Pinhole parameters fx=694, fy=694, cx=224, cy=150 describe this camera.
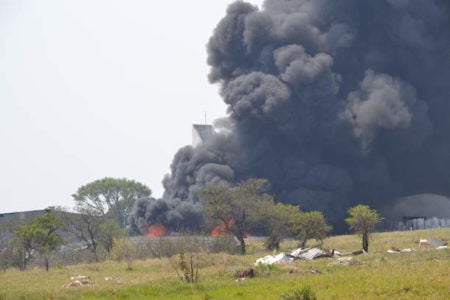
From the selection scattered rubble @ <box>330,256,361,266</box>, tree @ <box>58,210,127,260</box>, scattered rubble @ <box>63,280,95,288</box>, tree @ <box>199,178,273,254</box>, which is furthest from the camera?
tree @ <box>58,210,127,260</box>

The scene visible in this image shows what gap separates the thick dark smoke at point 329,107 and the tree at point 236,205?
651 inches

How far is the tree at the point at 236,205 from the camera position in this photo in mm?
53375

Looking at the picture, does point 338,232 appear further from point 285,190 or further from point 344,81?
point 344,81

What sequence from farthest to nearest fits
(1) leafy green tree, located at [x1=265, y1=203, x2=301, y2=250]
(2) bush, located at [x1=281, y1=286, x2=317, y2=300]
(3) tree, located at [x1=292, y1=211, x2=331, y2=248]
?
(1) leafy green tree, located at [x1=265, y1=203, x2=301, y2=250] → (3) tree, located at [x1=292, y1=211, x2=331, y2=248] → (2) bush, located at [x1=281, y1=286, x2=317, y2=300]

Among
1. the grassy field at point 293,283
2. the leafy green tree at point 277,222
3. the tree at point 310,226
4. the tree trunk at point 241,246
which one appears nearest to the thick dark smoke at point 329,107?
the leafy green tree at point 277,222

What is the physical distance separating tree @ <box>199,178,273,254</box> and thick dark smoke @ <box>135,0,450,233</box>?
1654 cm

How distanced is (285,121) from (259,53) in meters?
11.1

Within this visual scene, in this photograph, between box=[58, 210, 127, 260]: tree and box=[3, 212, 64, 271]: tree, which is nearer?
box=[3, 212, 64, 271]: tree

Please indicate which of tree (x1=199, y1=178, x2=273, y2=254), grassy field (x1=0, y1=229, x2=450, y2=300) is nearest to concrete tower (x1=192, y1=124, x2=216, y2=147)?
tree (x1=199, y1=178, x2=273, y2=254)

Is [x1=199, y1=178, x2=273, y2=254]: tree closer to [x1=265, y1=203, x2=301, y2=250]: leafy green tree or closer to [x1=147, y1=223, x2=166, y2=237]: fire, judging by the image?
[x1=265, y1=203, x2=301, y2=250]: leafy green tree

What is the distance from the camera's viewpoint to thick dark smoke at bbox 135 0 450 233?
73812mm

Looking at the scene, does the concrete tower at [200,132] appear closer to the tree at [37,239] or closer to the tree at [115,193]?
the tree at [115,193]

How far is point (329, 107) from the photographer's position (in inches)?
2972

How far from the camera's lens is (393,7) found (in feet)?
261
